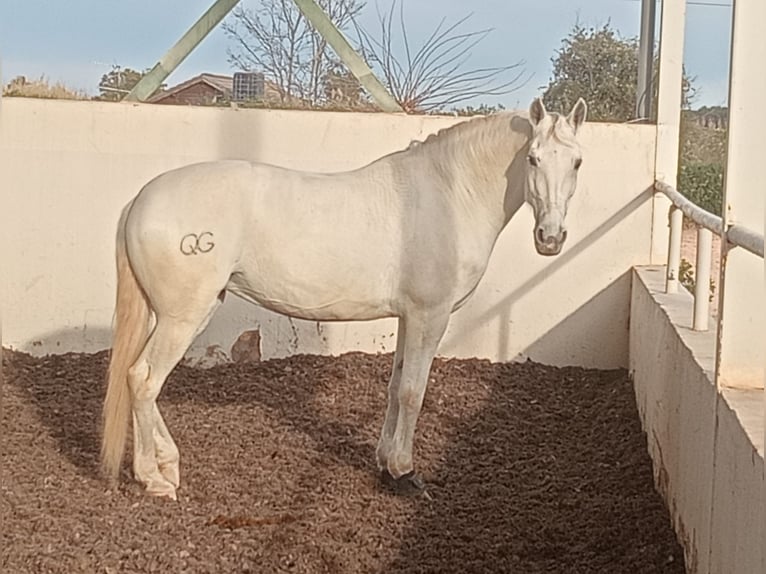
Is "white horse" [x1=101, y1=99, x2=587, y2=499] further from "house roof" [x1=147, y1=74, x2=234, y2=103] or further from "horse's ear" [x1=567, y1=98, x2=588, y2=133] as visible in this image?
"house roof" [x1=147, y1=74, x2=234, y2=103]

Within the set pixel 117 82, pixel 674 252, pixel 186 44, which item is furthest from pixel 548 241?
pixel 117 82

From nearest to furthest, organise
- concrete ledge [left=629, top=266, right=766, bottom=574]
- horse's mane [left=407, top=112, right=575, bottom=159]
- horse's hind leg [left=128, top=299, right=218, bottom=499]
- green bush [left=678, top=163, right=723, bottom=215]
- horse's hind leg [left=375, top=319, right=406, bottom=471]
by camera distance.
Answer: concrete ledge [left=629, top=266, right=766, bottom=574] → horse's hind leg [left=128, top=299, right=218, bottom=499] → horse's mane [left=407, top=112, right=575, bottom=159] → horse's hind leg [left=375, top=319, right=406, bottom=471] → green bush [left=678, top=163, right=723, bottom=215]

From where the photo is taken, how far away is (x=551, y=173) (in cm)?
356

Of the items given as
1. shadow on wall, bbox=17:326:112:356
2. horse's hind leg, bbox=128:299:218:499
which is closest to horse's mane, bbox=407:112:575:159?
horse's hind leg, bbox=128:299:218:499

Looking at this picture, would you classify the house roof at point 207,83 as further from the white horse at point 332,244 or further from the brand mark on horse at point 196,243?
the brand mark on horse at point 196,243

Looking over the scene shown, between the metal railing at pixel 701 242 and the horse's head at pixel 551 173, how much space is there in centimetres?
48

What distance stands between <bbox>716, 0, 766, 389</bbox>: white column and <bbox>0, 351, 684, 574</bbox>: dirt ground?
859 mm

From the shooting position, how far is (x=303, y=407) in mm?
5148

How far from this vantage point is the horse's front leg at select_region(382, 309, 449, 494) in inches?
153

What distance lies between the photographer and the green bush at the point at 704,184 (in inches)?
168

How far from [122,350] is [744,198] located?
2.31m

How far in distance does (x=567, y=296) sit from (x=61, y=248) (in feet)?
10.1

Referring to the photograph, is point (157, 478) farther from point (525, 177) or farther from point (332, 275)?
point (525, 177)

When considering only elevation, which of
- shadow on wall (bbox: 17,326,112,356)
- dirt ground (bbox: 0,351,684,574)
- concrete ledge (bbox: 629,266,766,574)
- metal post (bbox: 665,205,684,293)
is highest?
metal post (bbox: 665,205,684,293)
